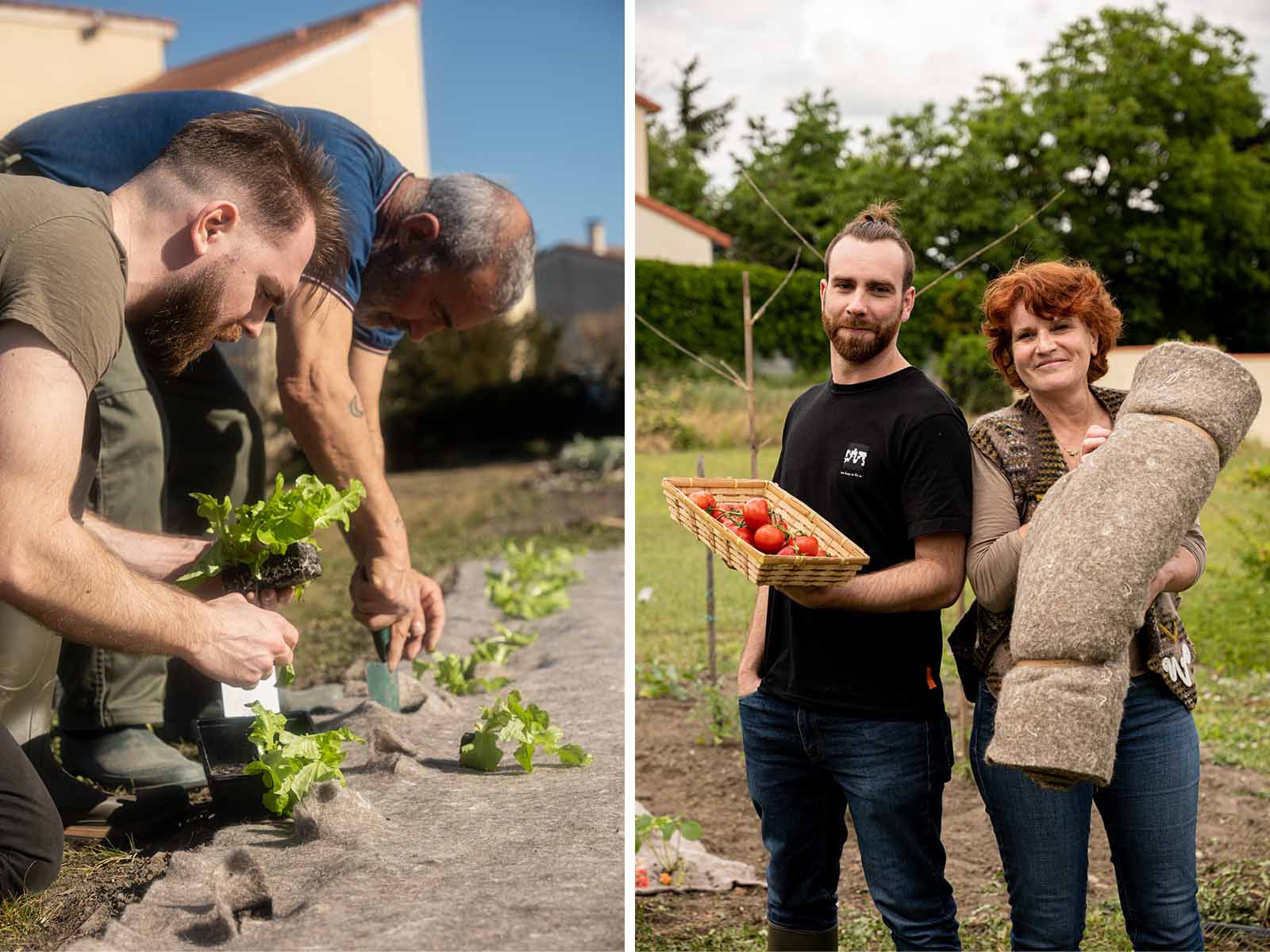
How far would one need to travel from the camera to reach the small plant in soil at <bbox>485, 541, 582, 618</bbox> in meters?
5.17

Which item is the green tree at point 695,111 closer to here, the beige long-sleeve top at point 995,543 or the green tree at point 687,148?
the green tree at point 687,148

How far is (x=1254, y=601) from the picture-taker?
18.7 ft

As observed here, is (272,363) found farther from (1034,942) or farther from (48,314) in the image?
(1034,942)

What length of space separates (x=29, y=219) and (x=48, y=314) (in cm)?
22

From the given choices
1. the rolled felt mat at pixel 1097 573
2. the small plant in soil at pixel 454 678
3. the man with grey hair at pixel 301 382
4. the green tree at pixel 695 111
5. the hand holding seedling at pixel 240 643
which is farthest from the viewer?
the green tree at pixel 695 111

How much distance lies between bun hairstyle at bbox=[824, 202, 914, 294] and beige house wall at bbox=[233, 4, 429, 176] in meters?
1.56

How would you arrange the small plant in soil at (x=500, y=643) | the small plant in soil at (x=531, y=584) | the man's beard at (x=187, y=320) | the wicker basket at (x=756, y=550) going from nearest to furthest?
the wicker basket at (x=756, y=550) → the man's beard at (x=187, y=320) → the small plant in soil at (x=500, y=643) → the small plant in soil at (x=531, y=584)

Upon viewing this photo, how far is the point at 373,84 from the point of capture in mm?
4027

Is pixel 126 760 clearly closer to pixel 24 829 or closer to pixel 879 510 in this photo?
pixel 24 829

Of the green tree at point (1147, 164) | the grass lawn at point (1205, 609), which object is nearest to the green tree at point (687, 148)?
the green tree at point (1147, 164)

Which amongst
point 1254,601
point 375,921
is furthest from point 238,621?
point 1254,601

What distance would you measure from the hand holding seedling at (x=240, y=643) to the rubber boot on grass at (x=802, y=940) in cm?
126

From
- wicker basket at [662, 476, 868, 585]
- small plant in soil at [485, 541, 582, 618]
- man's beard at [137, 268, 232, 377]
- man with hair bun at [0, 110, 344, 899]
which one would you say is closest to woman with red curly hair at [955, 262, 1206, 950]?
wicker basket at [662, 476, 868, 585]

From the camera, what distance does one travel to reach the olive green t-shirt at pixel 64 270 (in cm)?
232
